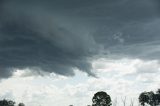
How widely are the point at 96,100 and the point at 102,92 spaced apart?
450cm

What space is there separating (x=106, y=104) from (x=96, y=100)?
15.7 feet

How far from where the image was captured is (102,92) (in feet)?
492

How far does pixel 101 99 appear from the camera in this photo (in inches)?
5886

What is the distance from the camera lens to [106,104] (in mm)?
148125

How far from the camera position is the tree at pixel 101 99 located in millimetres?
148538

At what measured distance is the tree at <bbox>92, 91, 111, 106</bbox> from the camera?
148538 mm

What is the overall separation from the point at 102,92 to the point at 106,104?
5676 mm

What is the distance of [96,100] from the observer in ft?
489
